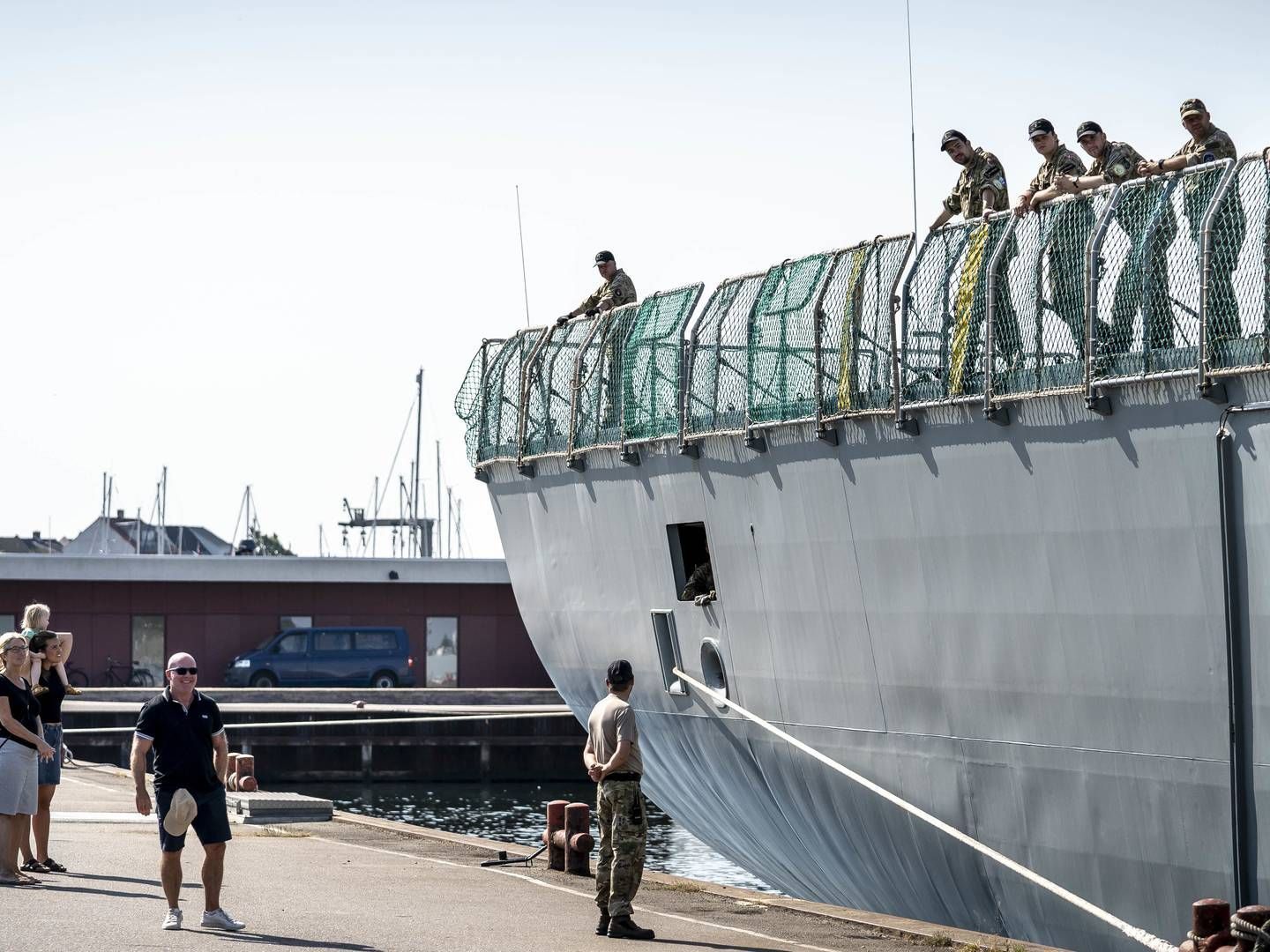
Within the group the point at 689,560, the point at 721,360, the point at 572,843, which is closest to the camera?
A: the point at 572,843

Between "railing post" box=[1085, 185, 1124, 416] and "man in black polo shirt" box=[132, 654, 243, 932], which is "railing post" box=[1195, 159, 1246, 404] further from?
"man in black polo shirt" box=[132, 654, 243, 932]

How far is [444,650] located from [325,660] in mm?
3886

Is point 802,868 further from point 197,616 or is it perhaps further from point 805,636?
point 197,616

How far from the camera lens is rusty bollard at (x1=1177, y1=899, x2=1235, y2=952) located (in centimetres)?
828

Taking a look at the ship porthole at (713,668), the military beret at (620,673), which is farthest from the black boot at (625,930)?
the ship porthole at (713,668)

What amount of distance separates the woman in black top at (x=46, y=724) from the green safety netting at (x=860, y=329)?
20.6 ft

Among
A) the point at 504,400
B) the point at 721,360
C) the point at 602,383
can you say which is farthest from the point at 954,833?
the point at 504,400

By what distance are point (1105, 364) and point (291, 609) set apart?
3825 centimetres

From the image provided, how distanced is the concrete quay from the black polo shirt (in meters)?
0.86

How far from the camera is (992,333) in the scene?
12.3 m

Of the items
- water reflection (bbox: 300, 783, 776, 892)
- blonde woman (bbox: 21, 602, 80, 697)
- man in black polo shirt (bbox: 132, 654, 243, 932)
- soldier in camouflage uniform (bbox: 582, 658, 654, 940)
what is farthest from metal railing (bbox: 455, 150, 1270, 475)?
water reflection (bbox: 300, 783, 776, 892)

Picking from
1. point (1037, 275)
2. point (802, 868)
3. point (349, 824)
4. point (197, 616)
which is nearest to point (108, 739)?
point (197, 616)

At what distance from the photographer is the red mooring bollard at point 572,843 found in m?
13.3

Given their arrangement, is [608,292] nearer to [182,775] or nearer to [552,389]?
[552,389]
